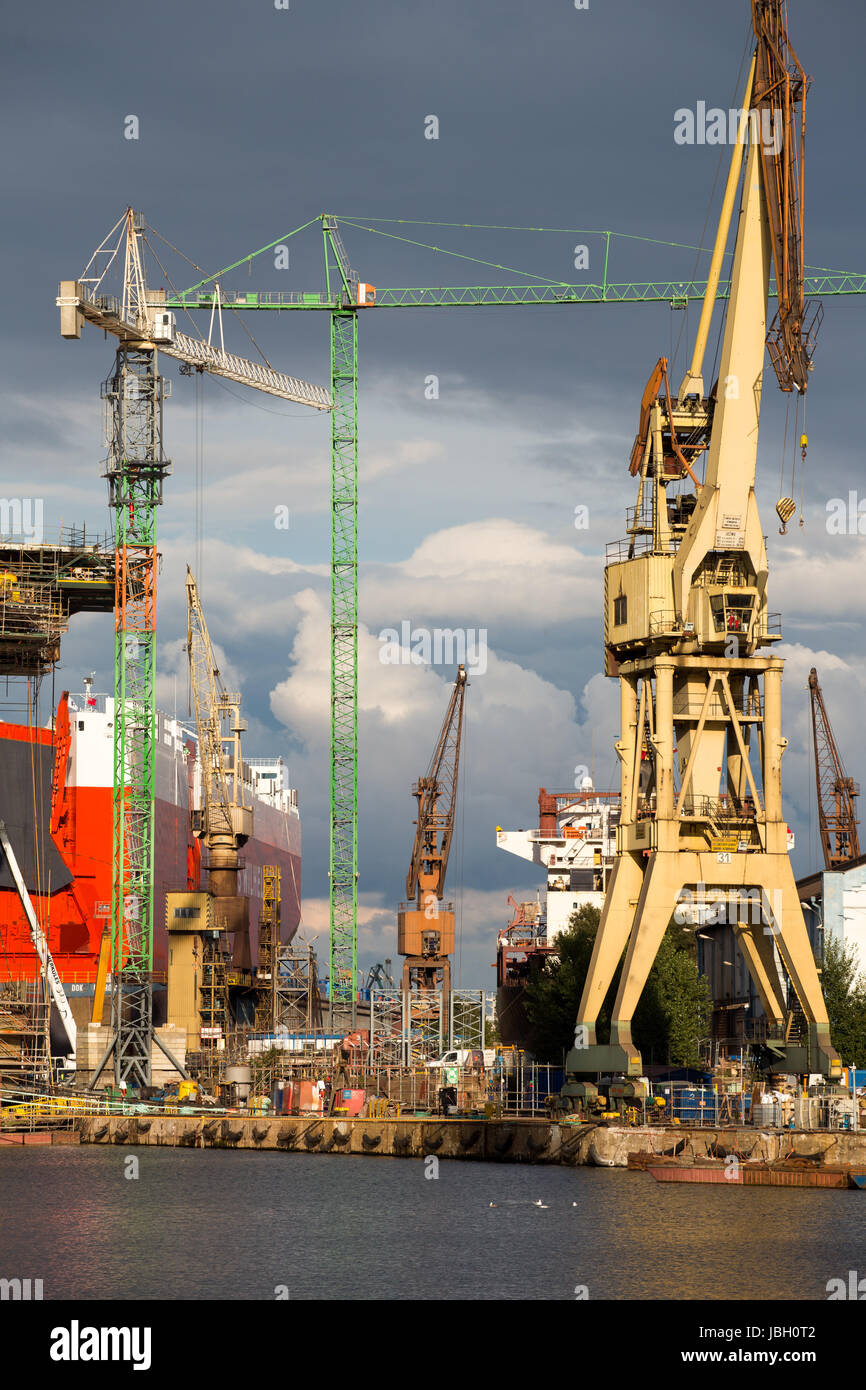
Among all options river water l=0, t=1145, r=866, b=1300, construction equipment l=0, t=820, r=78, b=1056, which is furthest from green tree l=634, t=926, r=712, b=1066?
construction equipment l=0, t=820, r=78, b=1056

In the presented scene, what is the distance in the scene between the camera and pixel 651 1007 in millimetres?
98875

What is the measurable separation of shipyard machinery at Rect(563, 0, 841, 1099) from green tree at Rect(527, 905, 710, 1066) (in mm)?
23505

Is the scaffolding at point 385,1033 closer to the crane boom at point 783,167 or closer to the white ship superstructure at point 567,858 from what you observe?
the white ship superstructure at point 567,858

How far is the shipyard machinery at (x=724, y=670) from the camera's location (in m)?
69.8

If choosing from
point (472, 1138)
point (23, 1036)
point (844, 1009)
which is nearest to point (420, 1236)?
point (472, 1138)

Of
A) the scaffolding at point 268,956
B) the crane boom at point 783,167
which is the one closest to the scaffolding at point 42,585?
the scaffolding at point 268,956

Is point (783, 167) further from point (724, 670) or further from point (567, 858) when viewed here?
point (567, 858)

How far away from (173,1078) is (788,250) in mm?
59686

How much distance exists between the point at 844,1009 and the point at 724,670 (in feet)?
81.8

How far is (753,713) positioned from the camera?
72.9m

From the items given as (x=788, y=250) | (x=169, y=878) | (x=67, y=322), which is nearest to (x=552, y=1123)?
(x=788, y=250)

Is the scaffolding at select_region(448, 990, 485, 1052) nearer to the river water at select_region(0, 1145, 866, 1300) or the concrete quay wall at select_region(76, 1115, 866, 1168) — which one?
the concrete quay wall at select_region(76, 1115, 866, 1168)

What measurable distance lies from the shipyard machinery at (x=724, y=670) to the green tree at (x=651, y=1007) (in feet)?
77.1
